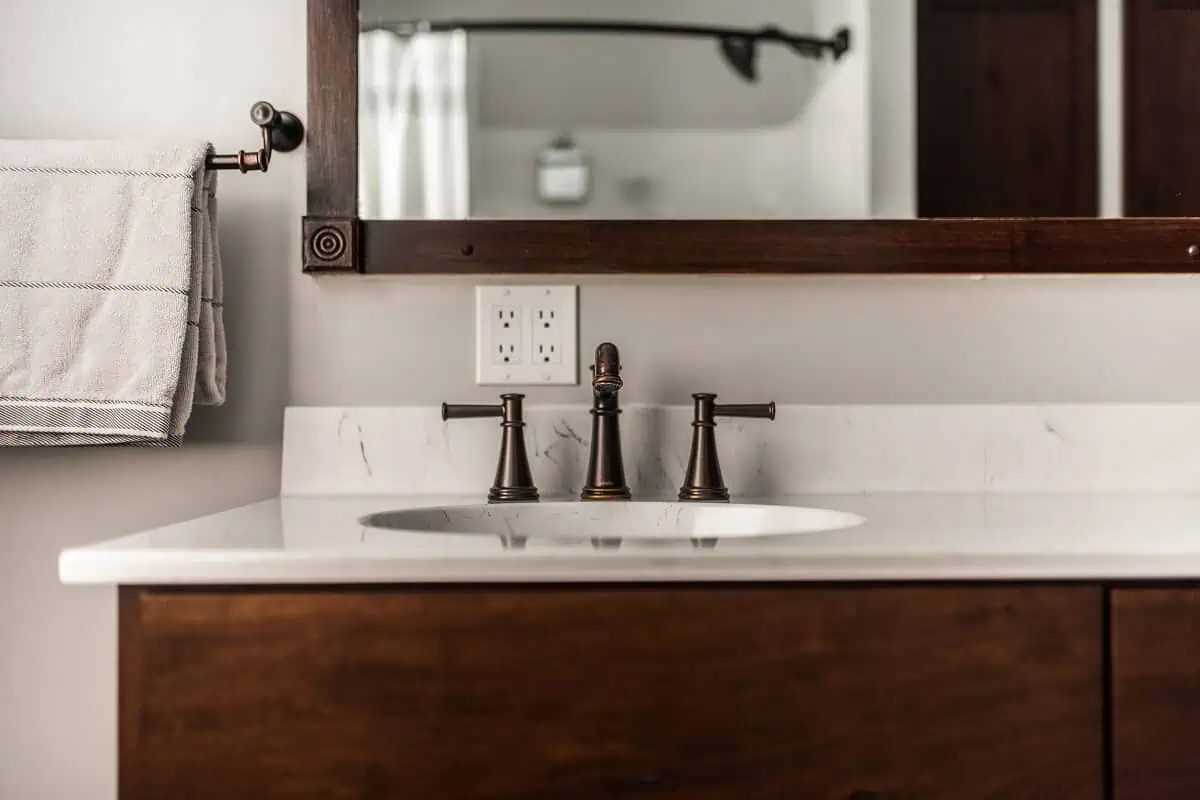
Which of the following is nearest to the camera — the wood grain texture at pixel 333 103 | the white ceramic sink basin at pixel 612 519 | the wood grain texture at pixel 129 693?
the wood grain texture at pixel 129 693

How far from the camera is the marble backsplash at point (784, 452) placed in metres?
1.17

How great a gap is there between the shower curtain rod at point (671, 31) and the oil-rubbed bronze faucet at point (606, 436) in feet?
1.28

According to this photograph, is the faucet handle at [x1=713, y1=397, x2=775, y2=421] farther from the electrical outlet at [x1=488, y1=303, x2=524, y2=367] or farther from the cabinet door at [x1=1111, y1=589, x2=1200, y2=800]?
the cabinet door at [x1=1111, y1=589, x2=1200, y2=800]

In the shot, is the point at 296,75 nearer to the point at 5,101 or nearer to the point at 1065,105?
the point at 5,101

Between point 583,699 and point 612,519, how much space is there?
40 centimetres

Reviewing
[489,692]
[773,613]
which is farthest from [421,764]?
[773,613]

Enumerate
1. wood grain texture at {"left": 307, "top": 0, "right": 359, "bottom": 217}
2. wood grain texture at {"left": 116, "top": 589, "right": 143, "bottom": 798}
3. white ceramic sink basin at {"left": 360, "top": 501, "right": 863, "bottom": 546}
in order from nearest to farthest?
1. wood grain texture at {"left": 116, "top": 589, "right": 143, "bottom": 798}
2. white ceramic sink basin at {"left": 360, "top": 501, "right": 863, "bottom": 546}
3. wood grain texture at {"left": 307, "top": 0, "right": 359, "bottom": 217}

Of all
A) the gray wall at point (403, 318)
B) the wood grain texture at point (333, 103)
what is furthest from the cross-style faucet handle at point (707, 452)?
the wood grain texture at point (333, 103)

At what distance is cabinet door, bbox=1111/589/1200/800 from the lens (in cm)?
70

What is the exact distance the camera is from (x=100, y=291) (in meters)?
1.08

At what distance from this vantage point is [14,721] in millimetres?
1172

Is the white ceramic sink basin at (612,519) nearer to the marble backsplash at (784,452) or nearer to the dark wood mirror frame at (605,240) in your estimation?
the marble backsplash at (784,452)

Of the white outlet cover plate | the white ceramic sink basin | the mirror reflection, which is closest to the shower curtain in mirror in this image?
the mirror reflection

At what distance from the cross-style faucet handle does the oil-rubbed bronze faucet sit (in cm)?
7
